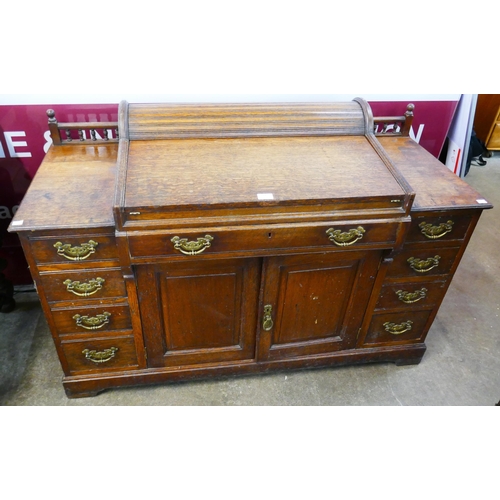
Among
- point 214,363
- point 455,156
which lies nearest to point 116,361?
point 214,363

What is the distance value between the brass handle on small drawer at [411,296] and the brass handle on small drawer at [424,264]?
0.13 m

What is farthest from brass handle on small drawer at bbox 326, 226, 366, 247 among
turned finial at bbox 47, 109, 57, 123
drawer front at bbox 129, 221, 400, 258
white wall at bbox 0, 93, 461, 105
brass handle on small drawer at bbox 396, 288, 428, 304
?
turned finial at bbox 47, 109, 57, 123

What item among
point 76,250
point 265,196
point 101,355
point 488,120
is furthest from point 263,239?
point 488,120

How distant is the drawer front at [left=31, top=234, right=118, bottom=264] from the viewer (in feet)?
4.81

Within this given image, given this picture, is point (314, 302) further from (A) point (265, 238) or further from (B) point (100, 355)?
(B) point (100, 355)

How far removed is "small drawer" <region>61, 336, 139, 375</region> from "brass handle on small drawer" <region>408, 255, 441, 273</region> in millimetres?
1254

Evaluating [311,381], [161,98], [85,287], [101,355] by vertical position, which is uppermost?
[161,98]

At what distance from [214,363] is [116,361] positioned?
0.45m

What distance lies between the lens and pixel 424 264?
1824 mm

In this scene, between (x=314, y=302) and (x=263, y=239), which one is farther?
(x=314, y=302)

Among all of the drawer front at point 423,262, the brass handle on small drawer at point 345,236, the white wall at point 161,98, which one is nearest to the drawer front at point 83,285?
the brass handle on small drawer at point 345,236

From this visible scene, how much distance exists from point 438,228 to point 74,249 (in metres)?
1.40

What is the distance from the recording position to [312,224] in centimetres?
152

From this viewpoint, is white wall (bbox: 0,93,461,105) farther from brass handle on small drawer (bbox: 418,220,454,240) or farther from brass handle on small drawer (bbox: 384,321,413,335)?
brass handle on small drawer (bbox: 384,321,413,335)
